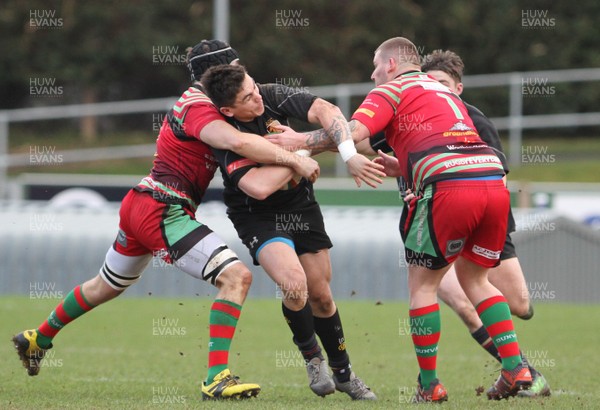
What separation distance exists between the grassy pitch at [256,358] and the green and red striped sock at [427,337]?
0.75 ft

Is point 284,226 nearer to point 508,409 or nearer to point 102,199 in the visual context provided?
point 508,409

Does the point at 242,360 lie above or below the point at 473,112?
below

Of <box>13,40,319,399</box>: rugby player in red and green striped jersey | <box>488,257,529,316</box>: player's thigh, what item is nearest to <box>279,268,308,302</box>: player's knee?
<box>13,40,319,399</box>: rugby player in red and green striped jersey

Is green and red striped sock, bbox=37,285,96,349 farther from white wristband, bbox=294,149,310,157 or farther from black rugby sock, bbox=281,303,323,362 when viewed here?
white wristband, bbox=294,149,310,157

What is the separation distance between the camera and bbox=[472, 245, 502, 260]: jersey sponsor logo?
7.07 metres

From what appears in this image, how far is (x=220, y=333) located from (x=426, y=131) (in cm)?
179

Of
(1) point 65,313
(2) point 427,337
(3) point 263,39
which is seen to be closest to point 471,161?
(2) point 427,337

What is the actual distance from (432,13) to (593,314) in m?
21.9

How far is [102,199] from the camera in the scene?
57.4ft

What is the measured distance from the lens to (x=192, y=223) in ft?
24.3

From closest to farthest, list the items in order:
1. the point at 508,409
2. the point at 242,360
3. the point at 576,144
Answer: the point at 508,409, the point at 242,360, the point at 576,144

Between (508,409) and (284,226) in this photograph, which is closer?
(508,409)

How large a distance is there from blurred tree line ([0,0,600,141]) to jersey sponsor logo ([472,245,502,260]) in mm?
26062

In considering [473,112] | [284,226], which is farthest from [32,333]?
[473,112]
